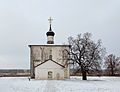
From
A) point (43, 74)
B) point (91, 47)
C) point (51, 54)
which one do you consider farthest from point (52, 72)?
point (91, 47)

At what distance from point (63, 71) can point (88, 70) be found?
9258 millimetres

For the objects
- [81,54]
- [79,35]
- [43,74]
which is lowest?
[43,74]

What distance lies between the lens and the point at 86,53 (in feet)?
162

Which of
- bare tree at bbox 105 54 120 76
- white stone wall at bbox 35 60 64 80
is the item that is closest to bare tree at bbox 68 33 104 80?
white stone wall at bbox 35 60 64 80

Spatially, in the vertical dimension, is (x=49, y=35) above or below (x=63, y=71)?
above

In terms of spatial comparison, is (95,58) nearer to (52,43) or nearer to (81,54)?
(81,54)

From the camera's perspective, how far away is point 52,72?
56.5 m

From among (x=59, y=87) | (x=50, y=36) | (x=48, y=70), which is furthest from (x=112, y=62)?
(x=59, y=87)

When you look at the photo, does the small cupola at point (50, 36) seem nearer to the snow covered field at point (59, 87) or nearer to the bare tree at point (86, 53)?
the bare tree at point (86, 53)

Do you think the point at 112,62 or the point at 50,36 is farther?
the point at 112,62

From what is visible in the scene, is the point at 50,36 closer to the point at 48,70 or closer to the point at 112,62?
the point at 48,70

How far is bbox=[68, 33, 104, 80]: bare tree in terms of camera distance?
48562 mm

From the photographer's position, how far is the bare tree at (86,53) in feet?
159

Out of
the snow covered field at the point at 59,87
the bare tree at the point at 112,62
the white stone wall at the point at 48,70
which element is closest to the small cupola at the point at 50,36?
the white stone wall at the point at 48,70
